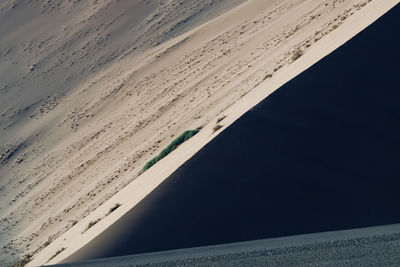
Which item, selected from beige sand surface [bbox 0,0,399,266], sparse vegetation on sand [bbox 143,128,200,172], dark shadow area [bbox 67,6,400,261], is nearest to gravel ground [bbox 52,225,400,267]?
dark shadow area [bbox 67,6,400,261]

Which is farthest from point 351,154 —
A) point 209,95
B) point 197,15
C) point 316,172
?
point 197,15

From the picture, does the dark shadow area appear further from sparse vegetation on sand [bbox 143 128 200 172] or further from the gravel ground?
sparse vegetation on sand [bbox 143 128 200 172]

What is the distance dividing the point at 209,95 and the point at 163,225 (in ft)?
70.8

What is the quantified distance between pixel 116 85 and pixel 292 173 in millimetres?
35020

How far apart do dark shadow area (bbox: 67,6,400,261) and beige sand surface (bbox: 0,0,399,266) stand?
1.37m

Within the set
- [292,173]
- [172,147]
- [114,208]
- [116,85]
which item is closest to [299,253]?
[292,173]

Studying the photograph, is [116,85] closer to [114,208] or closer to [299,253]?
[114,208]

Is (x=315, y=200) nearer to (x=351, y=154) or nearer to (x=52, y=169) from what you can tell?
(x=351, y=154)

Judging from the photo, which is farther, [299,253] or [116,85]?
[116,85]

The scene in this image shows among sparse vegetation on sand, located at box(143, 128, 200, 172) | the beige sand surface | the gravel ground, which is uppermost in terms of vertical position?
the gravel ground

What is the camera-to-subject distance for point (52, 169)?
4647 cm

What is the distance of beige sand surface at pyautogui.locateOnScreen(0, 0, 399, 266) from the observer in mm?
31266

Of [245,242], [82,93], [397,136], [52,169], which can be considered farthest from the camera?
[82,93]

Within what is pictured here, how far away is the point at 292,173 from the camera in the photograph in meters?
21.1
